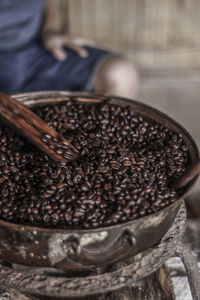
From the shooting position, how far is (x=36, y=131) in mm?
1492

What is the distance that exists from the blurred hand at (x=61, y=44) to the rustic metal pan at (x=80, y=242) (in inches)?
60.8

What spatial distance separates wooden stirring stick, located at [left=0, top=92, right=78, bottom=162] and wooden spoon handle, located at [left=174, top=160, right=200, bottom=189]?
1.28 ft

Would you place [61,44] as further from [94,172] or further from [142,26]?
[94,172]

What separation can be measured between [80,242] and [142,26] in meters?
2.98

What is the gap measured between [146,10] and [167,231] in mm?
2708

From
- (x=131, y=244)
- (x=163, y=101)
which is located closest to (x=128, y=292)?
(x=131, y=244)

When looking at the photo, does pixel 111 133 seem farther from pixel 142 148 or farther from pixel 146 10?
pixel 146 10

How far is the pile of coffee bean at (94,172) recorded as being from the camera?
49.3 inches

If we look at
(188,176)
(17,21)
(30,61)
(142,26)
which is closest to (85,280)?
(188,176)

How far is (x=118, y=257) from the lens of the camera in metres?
1.32

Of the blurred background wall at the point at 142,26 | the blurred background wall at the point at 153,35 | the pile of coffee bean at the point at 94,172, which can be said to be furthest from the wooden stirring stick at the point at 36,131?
the blurred background wall at the point at 142,26

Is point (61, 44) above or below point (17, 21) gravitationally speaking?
below

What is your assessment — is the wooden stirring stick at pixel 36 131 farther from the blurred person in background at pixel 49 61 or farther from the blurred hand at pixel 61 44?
the blurred hand at pixel 61 44

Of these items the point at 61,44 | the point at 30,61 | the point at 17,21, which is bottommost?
the point at 30,61
